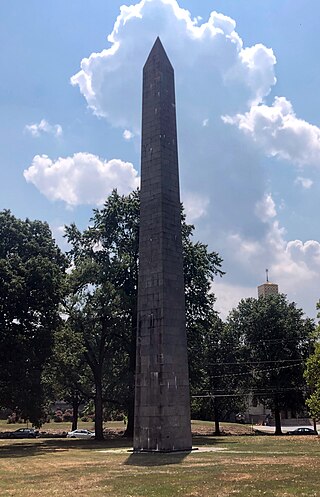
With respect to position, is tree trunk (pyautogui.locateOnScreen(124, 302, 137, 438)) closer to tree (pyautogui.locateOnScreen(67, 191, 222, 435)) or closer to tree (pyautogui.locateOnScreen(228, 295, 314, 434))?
tree (pyautogui.locateOnScreen(67, 191, 222, 435))

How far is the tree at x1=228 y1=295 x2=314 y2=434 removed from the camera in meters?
46.3

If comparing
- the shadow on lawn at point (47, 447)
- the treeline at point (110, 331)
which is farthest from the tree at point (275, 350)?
the shadow on lawn at point (47, 447)

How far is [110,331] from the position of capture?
39188 mm

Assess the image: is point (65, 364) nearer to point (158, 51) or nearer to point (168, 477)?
point (158, 51)

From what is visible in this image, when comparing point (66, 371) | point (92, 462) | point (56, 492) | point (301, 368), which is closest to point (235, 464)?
point (92, 462)

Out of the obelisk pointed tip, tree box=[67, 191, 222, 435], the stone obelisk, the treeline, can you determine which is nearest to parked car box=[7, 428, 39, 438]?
the treeline

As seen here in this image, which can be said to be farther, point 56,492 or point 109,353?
point 109,353

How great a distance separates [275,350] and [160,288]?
27991 mm

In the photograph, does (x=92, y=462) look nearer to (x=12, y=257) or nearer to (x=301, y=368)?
(x=12, y=257)

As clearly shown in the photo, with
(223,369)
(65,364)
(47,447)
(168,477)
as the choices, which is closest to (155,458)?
(168,477)

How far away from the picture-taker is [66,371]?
3728cm

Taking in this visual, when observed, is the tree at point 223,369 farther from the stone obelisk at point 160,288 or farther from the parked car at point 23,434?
the stone obelisk at point 160,288

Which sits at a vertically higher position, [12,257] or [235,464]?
[12,257]

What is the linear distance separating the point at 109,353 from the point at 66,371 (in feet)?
16.3
